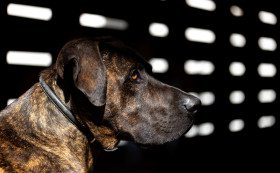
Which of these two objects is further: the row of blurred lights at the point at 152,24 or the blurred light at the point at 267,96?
the blurred light at the point at 267,96

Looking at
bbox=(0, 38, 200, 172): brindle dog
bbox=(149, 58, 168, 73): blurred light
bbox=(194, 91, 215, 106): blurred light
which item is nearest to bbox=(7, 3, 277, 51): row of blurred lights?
bbox=(149, 58, 168, 73): blurred light

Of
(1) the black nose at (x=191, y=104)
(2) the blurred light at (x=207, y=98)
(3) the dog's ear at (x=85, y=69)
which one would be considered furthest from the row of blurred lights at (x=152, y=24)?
(1) the black nose at (x=191, y=104)

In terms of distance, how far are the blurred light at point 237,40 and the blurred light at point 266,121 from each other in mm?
1751

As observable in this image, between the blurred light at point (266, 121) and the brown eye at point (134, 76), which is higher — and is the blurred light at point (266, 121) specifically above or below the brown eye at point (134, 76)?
below

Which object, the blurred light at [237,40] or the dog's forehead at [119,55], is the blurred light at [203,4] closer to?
the blurred light at [237,40]

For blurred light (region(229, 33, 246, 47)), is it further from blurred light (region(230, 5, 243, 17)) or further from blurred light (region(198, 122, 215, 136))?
blurred light (region(198, 122, 215, 136))

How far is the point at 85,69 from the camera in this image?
121 cm

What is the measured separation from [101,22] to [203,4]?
6.61 feet

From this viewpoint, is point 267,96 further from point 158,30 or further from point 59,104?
point 59,104

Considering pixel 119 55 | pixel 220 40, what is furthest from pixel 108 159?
pixel 220 40

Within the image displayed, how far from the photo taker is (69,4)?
2.46m

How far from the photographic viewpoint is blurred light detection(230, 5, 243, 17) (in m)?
4.30

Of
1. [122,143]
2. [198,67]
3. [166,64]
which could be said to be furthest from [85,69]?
[198,67]

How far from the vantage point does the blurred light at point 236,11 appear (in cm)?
430
